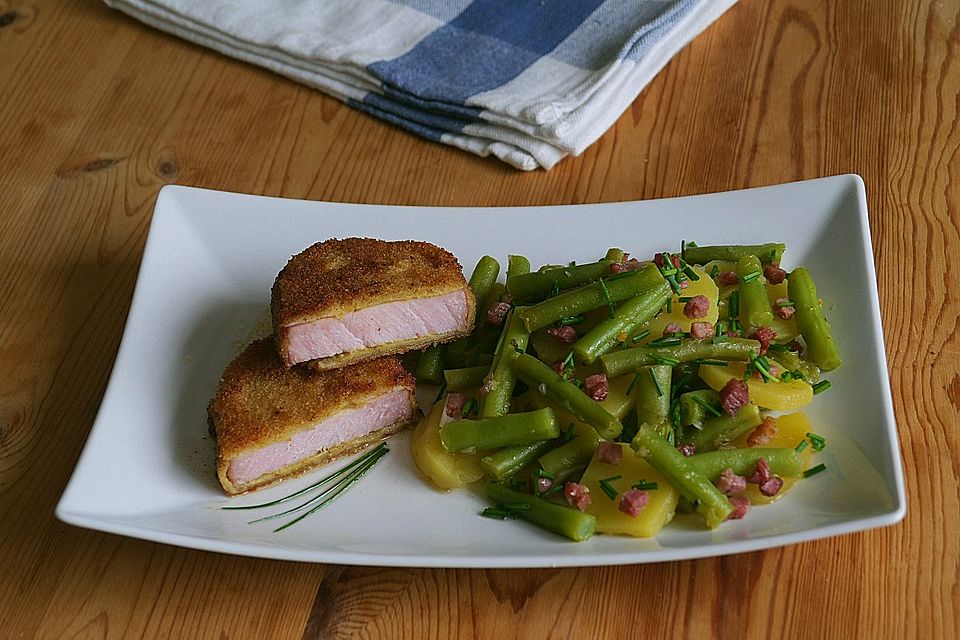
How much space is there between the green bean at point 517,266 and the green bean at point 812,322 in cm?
79

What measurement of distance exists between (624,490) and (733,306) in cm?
71

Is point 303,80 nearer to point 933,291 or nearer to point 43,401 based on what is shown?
point 43,401

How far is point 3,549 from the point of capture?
2848 mm

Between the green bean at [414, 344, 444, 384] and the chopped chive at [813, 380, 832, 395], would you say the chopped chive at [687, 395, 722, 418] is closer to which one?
the chopped chive at [813, 380, 832, 395]

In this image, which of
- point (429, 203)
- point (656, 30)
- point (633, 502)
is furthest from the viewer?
point (656, 30)

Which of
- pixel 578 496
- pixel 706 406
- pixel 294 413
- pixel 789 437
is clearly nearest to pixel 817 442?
pixel 789 437

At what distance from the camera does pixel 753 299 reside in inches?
115

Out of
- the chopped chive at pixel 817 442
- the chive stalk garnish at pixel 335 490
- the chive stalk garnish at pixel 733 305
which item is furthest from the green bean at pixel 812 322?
the chive stalk garnish at pixel 335 490

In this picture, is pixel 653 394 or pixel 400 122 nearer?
pixel 653 394

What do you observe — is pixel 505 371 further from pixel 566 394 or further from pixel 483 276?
pixel 483 276

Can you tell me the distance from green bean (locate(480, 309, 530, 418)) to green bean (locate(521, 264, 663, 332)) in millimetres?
48

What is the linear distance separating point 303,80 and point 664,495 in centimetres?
274

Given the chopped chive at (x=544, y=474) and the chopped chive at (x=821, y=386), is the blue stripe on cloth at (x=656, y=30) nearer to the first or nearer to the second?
the chopped chive at (x=821, y=386)

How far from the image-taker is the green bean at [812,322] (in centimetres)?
287
